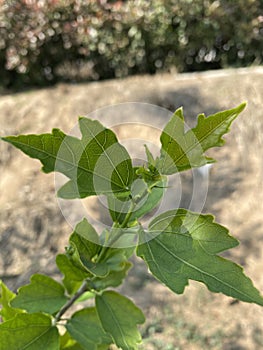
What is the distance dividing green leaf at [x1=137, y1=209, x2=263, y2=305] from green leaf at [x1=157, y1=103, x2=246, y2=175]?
100 mm

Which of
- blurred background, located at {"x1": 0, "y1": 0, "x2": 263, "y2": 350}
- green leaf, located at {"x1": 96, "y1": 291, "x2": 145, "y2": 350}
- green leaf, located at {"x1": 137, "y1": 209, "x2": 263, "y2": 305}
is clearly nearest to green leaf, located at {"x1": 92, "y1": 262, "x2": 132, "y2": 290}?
green leaf, located at {"x1": 96, "y1": 291, "x2": 145, "y2": 350}

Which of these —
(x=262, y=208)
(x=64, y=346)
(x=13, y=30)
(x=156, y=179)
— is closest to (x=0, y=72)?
(x=13, y=30)

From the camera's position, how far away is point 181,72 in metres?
5.93

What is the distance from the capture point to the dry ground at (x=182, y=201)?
2615mm

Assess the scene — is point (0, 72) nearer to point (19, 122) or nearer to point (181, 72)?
point (19, 122)

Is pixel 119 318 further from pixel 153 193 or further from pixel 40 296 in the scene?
pixel 153 193

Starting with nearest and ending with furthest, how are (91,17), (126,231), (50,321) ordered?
(126,231)
(50,321)
(91,17)

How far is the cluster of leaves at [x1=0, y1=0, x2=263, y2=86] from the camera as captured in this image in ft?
18.5

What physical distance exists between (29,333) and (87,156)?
0.53 meters

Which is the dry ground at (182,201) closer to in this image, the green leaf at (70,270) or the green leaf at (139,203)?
the green leaf at (70,270)

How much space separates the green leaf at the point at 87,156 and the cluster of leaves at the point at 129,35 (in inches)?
202

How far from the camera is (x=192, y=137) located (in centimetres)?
82

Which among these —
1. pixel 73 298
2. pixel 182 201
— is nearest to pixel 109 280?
pixel 73 298

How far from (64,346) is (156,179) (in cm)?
78
